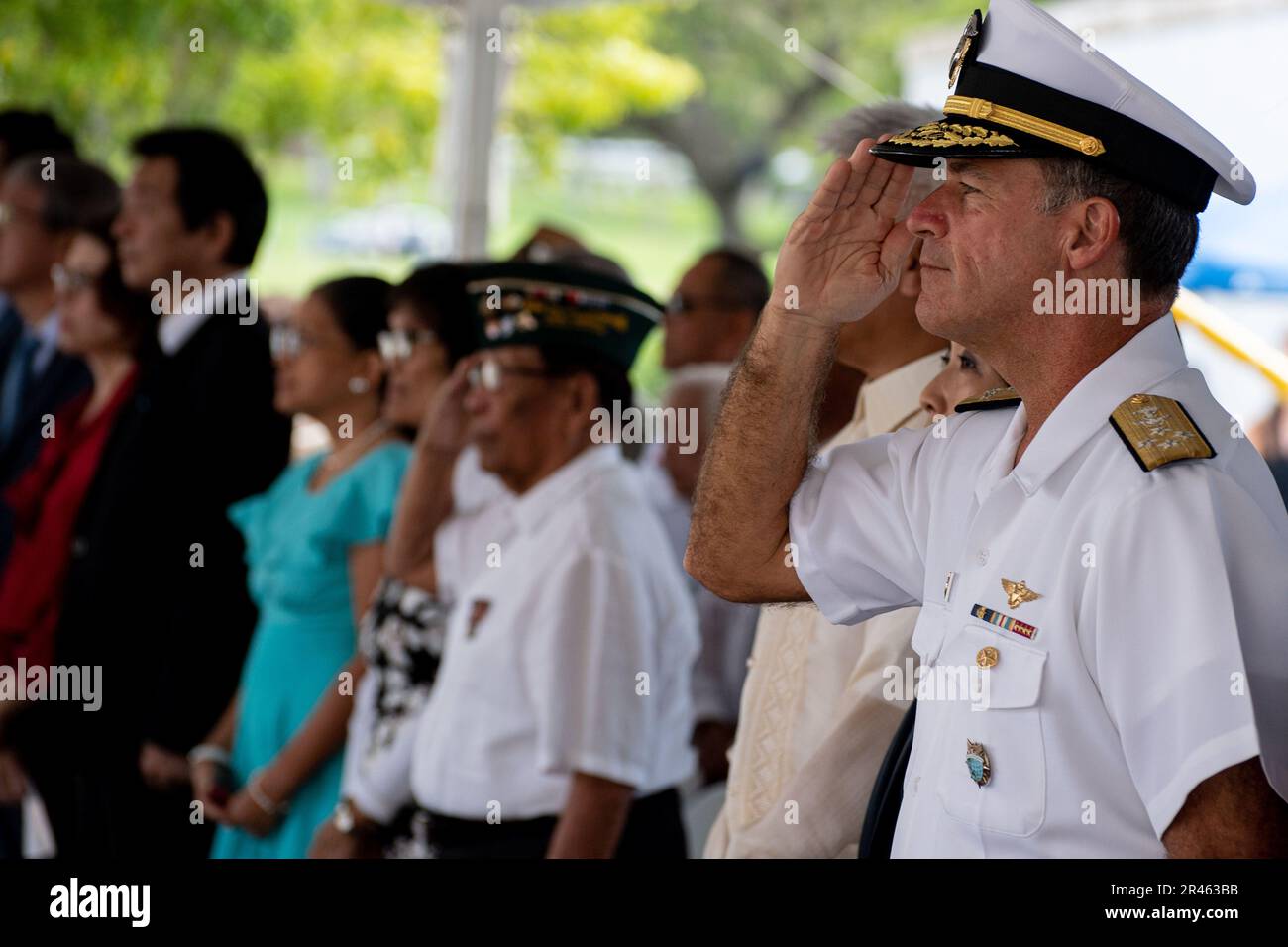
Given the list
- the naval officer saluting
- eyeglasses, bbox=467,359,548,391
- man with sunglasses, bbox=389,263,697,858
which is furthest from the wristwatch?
the naval officer saluting

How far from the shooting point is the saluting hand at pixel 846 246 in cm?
167

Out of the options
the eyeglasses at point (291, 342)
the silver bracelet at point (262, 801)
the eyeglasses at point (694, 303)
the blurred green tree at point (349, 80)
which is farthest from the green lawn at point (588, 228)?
the silver bracelet at point (262, 801)

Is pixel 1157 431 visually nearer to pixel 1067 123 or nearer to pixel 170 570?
pixel 1067 123

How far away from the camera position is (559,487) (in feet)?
9.56

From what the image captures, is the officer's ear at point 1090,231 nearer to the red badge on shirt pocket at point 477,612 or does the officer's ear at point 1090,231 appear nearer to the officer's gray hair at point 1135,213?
the officer's gray hair at point 1135,213

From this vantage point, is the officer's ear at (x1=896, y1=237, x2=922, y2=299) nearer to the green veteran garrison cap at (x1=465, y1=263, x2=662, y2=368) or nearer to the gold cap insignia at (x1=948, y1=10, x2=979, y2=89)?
the gold cap insignia at (x1=948, y1=10, x2=979, y2=89)

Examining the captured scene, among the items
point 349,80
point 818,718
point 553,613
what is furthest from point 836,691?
point 349,80

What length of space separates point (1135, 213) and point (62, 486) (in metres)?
3.29

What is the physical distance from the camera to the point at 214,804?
3.48 meters

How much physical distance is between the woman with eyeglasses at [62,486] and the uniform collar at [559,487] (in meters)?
1.60

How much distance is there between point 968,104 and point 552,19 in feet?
38.9

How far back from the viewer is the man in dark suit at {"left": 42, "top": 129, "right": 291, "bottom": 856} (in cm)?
379

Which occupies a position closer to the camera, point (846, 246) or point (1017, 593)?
point (1017, 593)
